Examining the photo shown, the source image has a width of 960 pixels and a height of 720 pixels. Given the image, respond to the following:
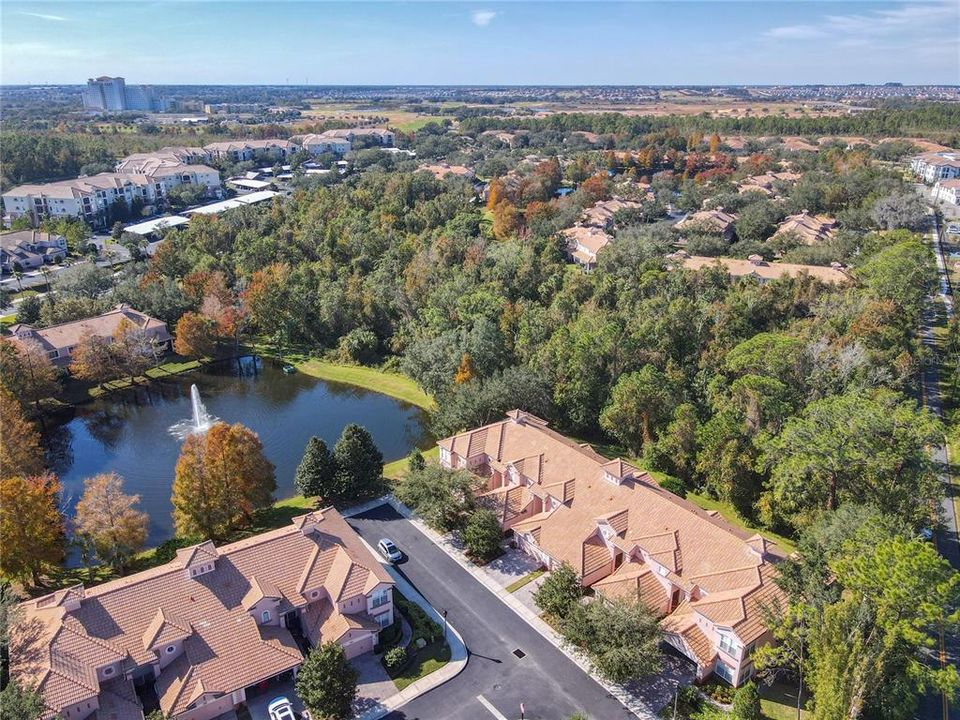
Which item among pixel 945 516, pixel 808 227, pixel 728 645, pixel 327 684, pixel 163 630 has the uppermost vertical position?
pixel 808 227

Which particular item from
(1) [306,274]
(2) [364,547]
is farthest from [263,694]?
(1) [306,274]

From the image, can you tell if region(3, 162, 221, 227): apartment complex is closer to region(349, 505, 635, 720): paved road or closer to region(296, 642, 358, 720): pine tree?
region(349, 505, 635, 720): paved road

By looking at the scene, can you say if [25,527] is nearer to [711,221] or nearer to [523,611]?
[523,611]

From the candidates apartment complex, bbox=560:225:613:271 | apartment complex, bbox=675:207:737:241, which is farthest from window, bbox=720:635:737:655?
apartment complex, bbox=675:207:737:241

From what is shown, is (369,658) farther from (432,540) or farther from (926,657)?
(926,657)

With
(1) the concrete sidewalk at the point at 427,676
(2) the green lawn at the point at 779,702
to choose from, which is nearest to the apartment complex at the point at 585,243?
(1) the concrete sidewalk at the point at 427,676

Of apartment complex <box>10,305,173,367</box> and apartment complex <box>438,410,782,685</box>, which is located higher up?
apartment complex <box>10,305,173,367</box>

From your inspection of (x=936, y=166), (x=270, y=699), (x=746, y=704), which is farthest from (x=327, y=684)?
(x=936, y=166)
